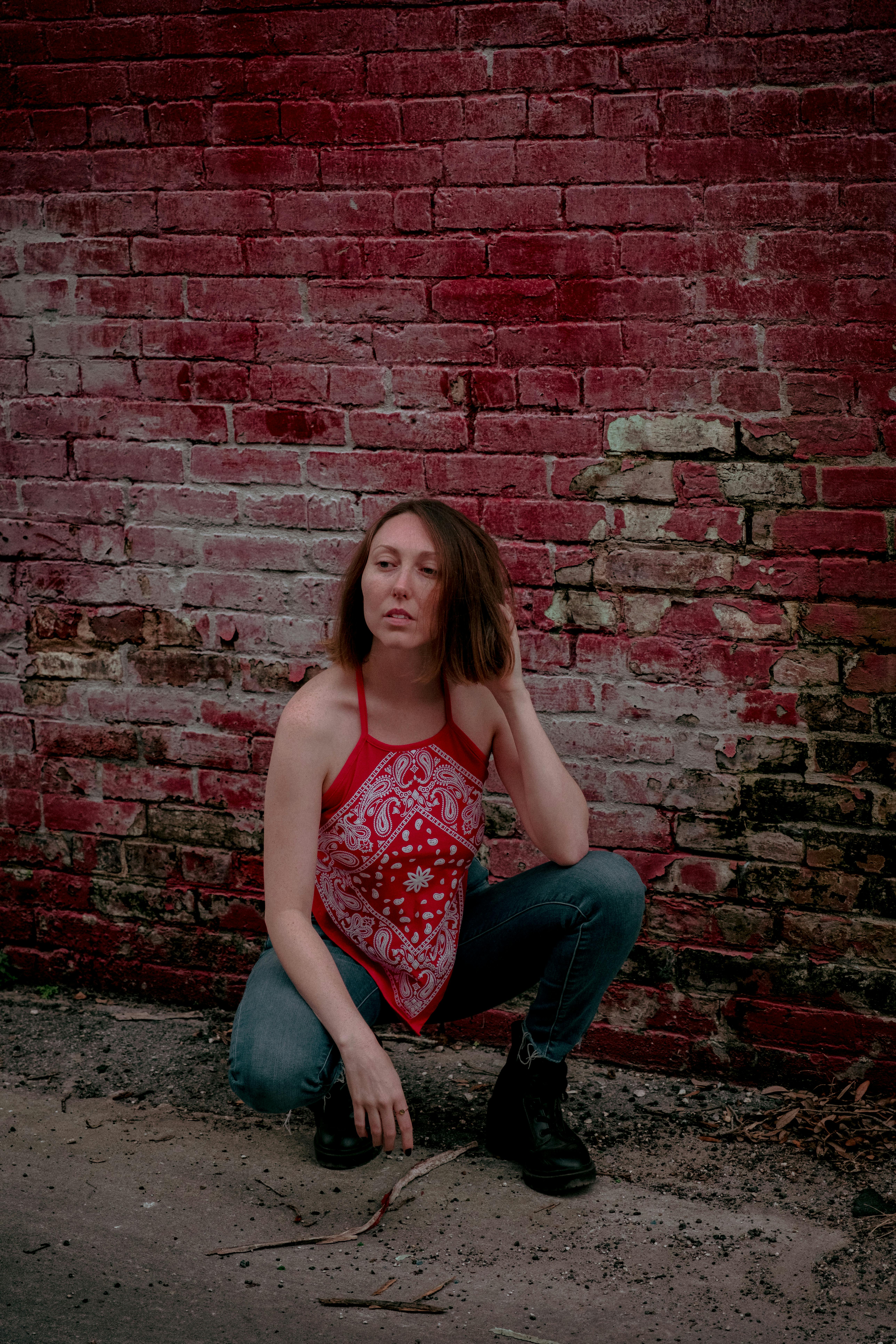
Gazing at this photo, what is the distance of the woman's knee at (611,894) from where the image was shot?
252cm

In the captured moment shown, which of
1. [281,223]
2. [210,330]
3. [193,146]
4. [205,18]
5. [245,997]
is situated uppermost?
[205,18]

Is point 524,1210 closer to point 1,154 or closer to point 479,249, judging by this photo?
point 479,249

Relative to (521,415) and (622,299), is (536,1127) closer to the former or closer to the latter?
(521,415)

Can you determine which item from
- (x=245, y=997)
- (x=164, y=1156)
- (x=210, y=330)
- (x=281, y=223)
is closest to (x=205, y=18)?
(x=281, y=223)

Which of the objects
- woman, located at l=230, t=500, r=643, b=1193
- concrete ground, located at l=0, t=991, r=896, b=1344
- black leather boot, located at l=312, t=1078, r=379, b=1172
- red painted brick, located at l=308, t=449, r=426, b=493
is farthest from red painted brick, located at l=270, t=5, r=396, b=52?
concrete ground, located at l=0, t=991, r=896, b=1344

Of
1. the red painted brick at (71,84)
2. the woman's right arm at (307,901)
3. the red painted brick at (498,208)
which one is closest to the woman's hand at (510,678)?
the woman's right arm at (307,901)

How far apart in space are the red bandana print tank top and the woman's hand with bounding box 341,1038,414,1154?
0.99ft

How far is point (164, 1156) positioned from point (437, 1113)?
0.67m

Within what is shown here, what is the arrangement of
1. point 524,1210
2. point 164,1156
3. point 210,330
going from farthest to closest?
point 210,330, point 164,1156, point 524,1210

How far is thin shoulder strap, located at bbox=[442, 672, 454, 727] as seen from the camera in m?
2.60

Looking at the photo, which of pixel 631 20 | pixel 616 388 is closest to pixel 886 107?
pixel 631 20

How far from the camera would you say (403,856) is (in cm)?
250

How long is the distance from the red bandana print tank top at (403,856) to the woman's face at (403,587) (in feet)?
0.63

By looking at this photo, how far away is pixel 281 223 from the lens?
2.99m
